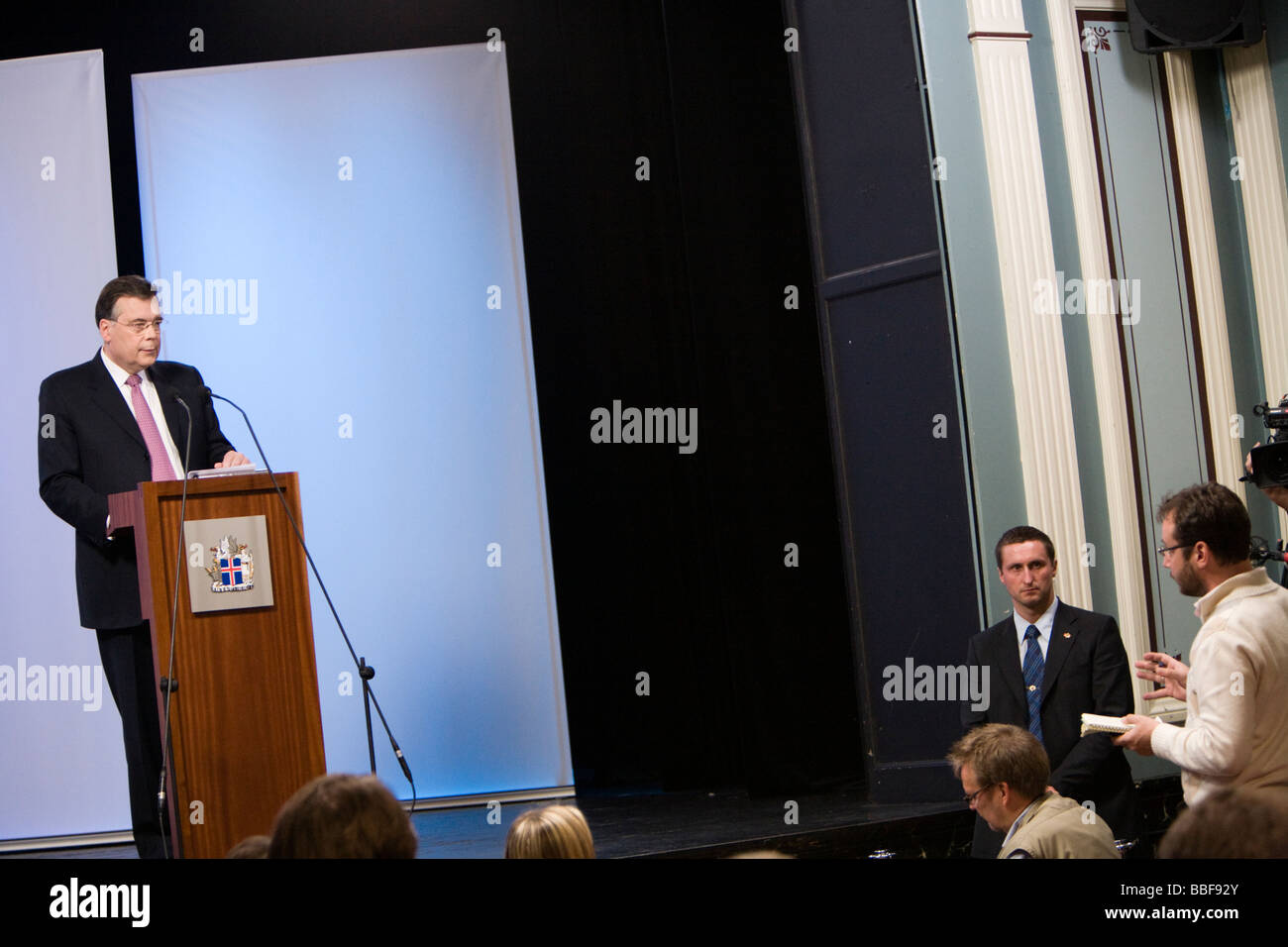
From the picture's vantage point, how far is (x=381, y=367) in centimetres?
547

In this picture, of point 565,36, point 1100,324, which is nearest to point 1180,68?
point 1100,324

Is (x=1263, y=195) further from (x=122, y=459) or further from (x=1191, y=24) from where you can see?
(x=122, y=459)

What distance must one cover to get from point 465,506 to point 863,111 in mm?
2218

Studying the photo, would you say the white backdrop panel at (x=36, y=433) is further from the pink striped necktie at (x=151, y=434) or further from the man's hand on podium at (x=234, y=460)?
the man's hand on podium at (x=234, y=460)

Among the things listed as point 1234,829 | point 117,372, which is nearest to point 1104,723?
point 1234,829

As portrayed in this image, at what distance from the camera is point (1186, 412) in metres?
5.07

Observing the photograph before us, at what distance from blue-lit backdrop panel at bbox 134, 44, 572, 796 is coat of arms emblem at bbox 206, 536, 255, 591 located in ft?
6.92

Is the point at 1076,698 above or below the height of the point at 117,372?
below

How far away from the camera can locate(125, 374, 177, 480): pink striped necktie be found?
3.77 m

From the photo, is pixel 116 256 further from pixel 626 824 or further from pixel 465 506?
pixel 626 824

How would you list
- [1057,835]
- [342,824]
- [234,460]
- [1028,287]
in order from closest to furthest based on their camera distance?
[342,824] → [1057,835] → [234,460] → [1028,287]

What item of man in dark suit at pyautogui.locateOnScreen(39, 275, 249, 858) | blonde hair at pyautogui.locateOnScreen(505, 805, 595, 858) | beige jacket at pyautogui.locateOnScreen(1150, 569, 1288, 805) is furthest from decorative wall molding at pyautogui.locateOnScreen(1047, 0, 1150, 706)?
blonde hair at pyautogui.locateOnScreen(505, 805, 595, 858)

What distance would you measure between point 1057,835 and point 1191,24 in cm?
361

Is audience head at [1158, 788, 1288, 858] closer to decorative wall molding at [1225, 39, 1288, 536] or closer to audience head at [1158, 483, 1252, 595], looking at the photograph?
audience head at [1158, 483, 1252, 595]
